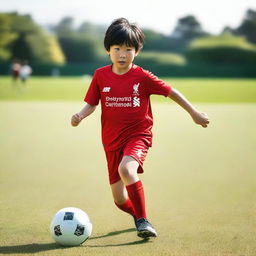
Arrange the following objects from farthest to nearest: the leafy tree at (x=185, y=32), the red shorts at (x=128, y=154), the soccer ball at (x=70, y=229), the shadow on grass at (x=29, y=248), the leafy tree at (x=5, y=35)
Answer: the leafy tree at (x=185, y=32), the leafy tree at (x=5, y=35), the red shorts at (x=128, y=154), the soccer ball at (x=70, y=229), the shadow on grass at (x=29, y=248)

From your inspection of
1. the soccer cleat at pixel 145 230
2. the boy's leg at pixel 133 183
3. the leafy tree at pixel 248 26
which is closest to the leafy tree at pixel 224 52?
the leafy tree at pixel 248 26

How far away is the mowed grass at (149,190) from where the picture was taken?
4.03 metres

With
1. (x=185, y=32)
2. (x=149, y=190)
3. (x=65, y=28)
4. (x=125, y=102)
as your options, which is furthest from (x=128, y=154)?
(x=65, y=28)

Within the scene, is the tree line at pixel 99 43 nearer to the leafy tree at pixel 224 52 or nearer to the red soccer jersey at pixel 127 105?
the leafy tree at pixel 224 52

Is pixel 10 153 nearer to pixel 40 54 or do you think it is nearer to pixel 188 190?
pixel 188 190

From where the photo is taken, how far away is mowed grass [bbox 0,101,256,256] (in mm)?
4027

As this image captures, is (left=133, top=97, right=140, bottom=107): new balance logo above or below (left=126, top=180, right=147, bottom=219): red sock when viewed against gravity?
above

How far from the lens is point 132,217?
491 centimetres

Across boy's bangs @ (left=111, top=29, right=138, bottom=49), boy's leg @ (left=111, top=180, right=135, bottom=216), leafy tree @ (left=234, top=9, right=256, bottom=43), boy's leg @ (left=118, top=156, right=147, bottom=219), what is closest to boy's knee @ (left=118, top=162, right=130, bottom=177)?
boy's leg @ (left=118, top=156, right=147, bottom=219)

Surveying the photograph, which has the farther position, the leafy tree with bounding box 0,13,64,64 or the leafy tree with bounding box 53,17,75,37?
the leafy tree with bounding box 53,17,75,37

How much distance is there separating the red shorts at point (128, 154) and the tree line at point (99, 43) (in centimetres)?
6870

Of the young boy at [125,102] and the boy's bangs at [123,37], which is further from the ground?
the boy's bangs at [123,37]

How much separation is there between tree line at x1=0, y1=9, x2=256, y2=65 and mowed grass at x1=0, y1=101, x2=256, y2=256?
203ft

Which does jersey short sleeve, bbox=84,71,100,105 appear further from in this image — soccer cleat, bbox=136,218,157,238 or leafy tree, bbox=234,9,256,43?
leafy tree, bbox=234,9,256,43
